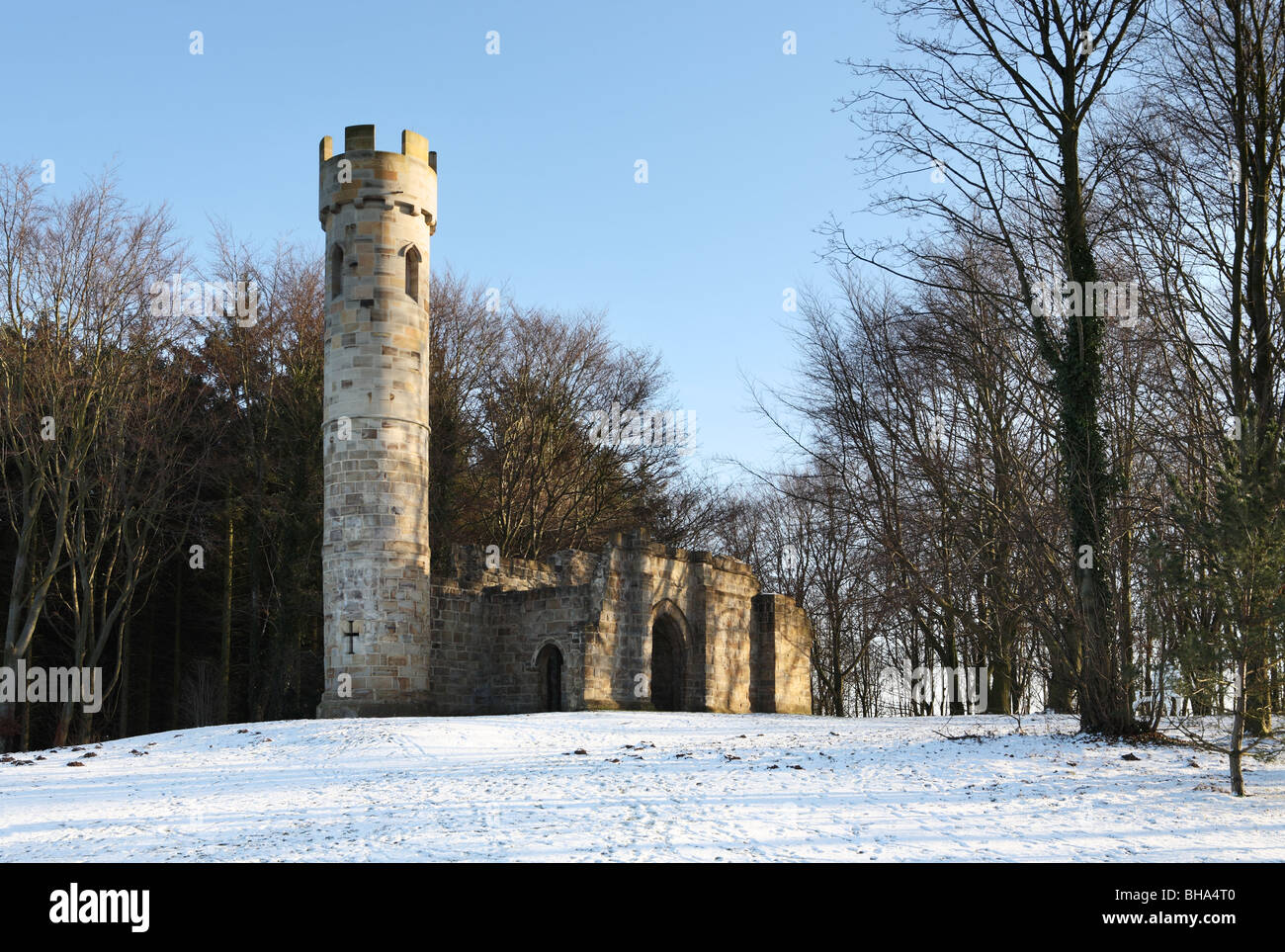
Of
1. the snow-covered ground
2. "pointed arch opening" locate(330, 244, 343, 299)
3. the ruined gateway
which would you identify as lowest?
the snow-covered ground

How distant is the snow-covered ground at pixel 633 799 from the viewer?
9891 millimetres

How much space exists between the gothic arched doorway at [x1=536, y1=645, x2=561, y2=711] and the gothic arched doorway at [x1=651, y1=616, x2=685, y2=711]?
7.58ft

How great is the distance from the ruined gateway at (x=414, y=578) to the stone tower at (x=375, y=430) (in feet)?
0.09

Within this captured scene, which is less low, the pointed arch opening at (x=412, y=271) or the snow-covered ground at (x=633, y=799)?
the pointed arch opening at (x=412, y=271)

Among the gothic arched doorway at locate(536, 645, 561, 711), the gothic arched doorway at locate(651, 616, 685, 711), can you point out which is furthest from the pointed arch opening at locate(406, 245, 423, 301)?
the gothic arched doorway at locate(651, 616, 685, 711)

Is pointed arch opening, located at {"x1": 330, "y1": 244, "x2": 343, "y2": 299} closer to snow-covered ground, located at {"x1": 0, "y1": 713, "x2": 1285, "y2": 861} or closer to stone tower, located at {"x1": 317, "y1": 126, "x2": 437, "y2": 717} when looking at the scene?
stone tower, located at {"x1": 317, "y1": 126, "x2": 437, "y2": 717}

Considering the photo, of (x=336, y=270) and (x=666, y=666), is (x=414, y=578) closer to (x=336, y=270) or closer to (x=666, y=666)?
(x=336, y=270)

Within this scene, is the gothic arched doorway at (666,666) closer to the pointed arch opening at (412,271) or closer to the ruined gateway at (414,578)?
the ruined gateway at (414,578)

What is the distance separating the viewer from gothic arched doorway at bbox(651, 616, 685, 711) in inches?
1059

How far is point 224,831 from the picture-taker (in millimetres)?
10836

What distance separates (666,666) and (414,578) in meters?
7.21

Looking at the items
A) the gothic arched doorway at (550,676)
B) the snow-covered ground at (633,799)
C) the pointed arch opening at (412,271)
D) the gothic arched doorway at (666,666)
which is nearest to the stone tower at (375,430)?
the pointed arch opening at (412,271)

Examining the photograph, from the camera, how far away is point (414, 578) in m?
22.4

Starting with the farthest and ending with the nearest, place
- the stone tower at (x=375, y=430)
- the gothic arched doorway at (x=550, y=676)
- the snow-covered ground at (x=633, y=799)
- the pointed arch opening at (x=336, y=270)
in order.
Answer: the gothic arched doorway at (x=550, y=676) → the pointed arch opening at (x=336, y=270) → the stone tower at (x=375, y=430) → the snow-covered ground at (x=633, y=799)
